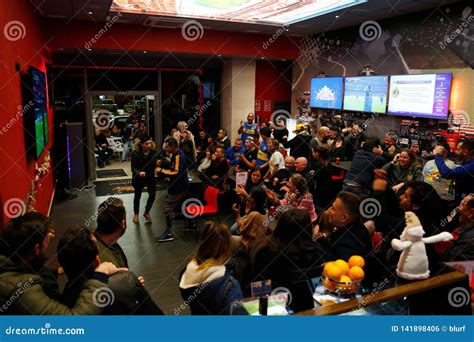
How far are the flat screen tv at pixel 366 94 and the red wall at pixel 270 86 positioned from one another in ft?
10.1

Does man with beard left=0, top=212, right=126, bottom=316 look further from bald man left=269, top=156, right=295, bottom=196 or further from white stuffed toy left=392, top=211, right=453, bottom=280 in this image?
bald man left=269, top=156, right=295, bottom=196

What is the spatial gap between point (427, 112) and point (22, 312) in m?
6.63

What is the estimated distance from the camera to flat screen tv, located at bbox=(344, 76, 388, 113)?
24.7 ft

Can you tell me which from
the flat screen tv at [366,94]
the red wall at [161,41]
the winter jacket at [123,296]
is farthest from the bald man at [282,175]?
the red wall at [161,41]

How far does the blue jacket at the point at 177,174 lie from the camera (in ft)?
18.0

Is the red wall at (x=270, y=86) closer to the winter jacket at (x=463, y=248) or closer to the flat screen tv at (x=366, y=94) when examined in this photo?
the flat screen tv at (x=366, y=94)

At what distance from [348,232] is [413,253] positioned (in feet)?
1.76

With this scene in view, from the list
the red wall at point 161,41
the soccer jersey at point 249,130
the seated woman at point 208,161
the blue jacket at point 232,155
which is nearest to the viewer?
the blue jacket at point 232,155

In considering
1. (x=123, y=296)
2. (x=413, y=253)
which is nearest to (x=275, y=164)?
(x=413, y=253)

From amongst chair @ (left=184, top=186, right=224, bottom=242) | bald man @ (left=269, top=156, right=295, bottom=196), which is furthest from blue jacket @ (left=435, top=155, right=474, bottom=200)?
chair @ (left=184, top=186, right=224, bottom=242)

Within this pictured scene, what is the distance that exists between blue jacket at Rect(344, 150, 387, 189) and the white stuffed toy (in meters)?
2.51

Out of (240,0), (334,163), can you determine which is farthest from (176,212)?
(240,0)

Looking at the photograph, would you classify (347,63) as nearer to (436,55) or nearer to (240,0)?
(436,55)

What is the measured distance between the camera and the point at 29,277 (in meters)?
1.76
